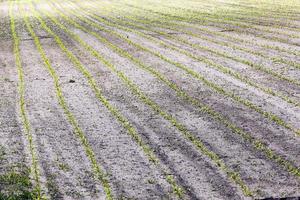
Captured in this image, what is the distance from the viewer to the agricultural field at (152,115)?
746 centimetres

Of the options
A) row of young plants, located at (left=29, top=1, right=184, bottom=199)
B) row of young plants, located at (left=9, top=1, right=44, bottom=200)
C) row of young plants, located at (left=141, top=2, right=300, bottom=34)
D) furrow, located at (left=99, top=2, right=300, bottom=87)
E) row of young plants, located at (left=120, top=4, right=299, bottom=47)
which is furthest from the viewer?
row of young plants, located at (left=141, top=2, right=300, bottom=34)

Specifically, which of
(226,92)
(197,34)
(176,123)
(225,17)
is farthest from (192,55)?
(225,17)

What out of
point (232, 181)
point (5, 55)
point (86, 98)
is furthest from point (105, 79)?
point (232, 181)

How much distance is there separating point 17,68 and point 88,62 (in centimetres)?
228

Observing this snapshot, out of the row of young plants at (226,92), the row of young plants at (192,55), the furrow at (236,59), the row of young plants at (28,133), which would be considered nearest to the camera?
the row of young plants at (28,133)

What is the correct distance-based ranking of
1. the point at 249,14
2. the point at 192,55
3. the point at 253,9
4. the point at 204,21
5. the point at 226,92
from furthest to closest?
1. the point at 253,9
2. the point at 249,14
3. the point at 204,21
4. the point at 192,55
5. the point at 226,92

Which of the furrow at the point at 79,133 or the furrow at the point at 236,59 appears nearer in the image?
the furrow at the point at 79,133

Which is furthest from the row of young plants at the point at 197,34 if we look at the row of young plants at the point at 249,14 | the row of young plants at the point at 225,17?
the row of young plants at the point at 249,14

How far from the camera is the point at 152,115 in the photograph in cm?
1043

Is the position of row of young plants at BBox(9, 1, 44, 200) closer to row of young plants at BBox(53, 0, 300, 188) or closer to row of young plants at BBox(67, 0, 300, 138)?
row of young plants at BBox(53, 0, 300, 188)

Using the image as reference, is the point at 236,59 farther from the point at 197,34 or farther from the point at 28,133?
the point at 28,133

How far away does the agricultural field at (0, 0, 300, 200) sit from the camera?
746 centimetres

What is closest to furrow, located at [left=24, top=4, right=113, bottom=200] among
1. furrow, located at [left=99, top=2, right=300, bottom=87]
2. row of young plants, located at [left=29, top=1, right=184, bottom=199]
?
row of young plants, located at [left=29, top=1, right=184, bottom=199]

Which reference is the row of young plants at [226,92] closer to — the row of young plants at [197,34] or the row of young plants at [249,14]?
the row of young plants at [197,34]
